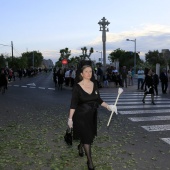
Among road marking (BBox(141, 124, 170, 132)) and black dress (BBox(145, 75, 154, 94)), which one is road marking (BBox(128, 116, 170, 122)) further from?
black dress (BBox(145, 75, 154, 94))

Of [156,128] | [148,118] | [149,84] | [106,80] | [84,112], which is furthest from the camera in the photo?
[106,80]

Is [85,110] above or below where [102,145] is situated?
above

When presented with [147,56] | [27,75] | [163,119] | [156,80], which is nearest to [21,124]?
[163,119]

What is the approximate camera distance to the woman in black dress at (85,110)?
4.92 metres

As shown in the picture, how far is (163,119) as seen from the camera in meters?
10.4

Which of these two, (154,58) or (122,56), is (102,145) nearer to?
(154,58)

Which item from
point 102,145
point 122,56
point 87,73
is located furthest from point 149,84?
point 122,56

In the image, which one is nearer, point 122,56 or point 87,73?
point 87,73

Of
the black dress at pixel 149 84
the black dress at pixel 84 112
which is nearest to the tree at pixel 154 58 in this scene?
the black dress at pixel 149 84

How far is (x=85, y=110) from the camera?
492cm

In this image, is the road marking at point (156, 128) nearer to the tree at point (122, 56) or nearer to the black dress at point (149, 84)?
the black dress at point (149, 84)

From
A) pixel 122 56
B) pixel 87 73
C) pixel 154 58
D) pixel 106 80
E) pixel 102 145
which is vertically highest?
pixel 122 56

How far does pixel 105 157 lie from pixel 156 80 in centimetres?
1540

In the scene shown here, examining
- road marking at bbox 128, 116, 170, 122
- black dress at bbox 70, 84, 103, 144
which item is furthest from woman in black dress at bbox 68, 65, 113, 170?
road marking at bbox 128, 116, 170, 122
